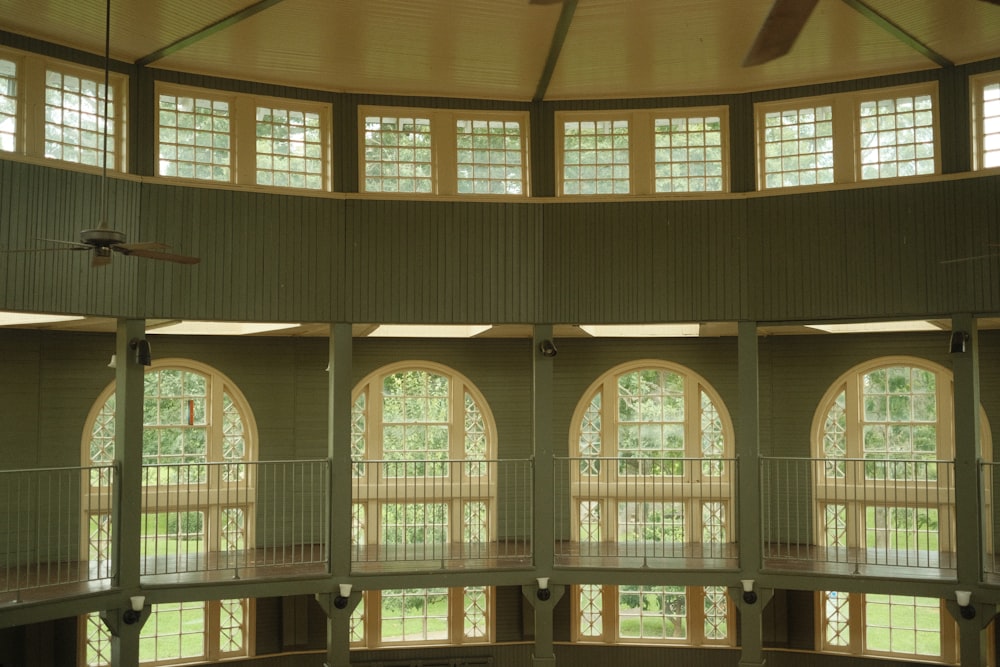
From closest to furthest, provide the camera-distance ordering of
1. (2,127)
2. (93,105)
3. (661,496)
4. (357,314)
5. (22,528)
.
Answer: (2,127) → (93,105) → (357,314) → (22,528) → (661,496)

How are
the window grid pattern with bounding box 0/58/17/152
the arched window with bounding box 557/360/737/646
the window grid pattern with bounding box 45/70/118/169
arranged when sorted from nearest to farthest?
the window grid pattern with bounding box 0/58/17/152
the window grid pattern with bounding box 45/70/118/169
the arched window with bounding box 557/360/737/646

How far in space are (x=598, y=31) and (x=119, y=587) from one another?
7.79 m

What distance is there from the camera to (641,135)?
1149cm

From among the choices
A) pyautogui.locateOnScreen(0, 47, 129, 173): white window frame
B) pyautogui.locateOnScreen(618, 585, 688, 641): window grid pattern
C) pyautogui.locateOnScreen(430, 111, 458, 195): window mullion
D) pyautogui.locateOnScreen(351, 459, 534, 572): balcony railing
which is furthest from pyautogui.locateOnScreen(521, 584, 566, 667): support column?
pyautogui.locateOnScreen(0, 47, 129, 173): white window frame

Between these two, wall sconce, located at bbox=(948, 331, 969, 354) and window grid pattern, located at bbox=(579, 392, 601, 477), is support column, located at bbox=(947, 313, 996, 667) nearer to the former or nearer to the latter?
wall sconce, located at bbox=(948, 331, 969, 354)

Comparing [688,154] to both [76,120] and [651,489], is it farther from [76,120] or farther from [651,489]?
[76,120]

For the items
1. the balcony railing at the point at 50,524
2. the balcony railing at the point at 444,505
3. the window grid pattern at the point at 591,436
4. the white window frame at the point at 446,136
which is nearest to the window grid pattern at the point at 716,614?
the window grid pattern at the point at 591,436

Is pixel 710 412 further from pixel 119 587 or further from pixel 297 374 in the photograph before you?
pixel 119 587

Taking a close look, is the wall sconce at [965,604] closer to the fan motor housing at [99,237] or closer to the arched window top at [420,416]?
the arched window top at [420,416]

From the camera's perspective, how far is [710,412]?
44.2 ft

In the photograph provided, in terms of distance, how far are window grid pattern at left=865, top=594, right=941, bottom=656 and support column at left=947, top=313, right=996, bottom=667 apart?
243 cm

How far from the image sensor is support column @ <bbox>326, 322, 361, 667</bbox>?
10.7 metres

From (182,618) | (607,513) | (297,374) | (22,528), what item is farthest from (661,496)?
(22,528)

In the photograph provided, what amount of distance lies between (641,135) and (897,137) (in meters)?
2.99
